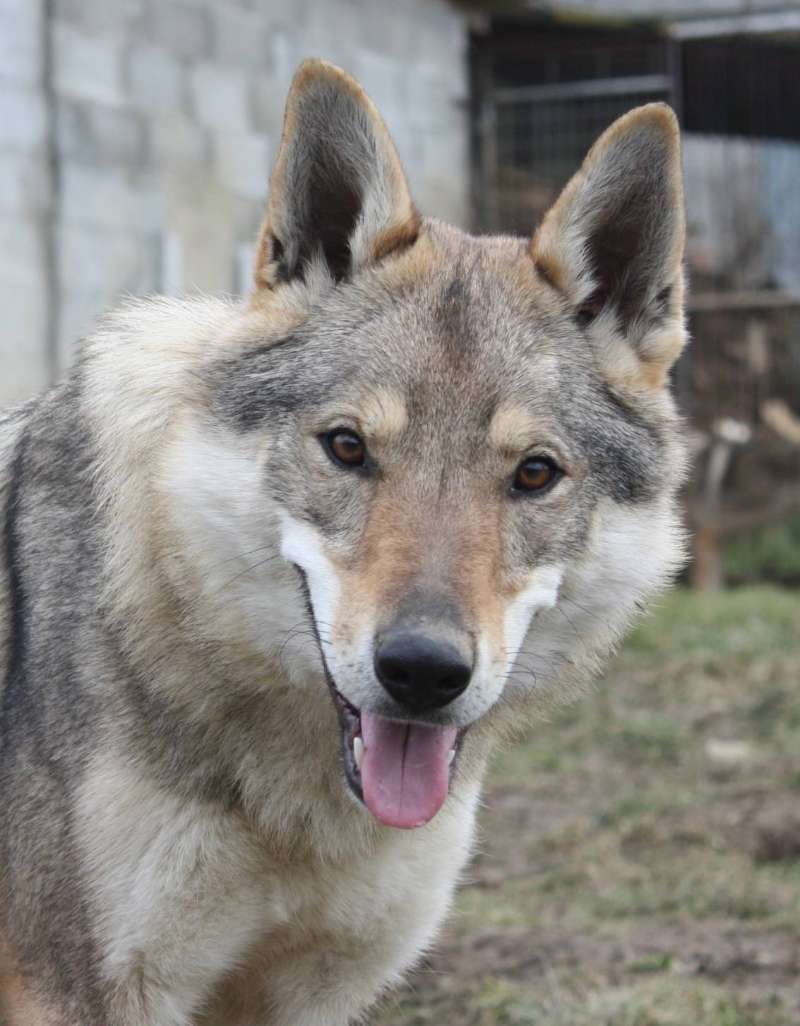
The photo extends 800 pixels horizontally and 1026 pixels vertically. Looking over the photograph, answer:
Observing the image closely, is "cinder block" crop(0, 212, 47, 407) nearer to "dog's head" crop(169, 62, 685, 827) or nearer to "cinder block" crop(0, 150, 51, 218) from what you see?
"cinder block" crop(0, 150, 51, 218)

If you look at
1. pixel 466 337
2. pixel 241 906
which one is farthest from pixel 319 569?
pixel 241 906

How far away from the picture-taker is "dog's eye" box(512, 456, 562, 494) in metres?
2.78

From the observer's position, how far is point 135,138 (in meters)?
7.95

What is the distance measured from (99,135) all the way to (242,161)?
109 cm

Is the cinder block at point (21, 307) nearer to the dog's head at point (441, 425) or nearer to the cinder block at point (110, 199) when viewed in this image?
the cinder block at point (110, 199)

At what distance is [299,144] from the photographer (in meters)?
2.97

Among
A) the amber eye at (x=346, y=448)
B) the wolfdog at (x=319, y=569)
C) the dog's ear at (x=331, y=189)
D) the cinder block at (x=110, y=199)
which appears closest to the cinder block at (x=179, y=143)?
the cinder block at (x=110, y=199)

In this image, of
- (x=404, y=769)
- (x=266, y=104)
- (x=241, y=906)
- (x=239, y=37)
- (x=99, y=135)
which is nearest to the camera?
(x=404, y=769)

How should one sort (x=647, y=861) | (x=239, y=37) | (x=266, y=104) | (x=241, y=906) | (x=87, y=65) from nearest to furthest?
(x=241, y=906) → (x=647, y=861) → (x=87, y=65) → (x=239, y=37) → (x=266, y=104)

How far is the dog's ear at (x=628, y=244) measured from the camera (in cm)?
300

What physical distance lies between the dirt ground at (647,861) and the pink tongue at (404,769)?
103 cm

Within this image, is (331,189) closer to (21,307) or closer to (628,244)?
(628,244)

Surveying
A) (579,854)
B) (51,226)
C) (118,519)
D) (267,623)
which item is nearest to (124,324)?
(118,519)

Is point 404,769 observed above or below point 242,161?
below
